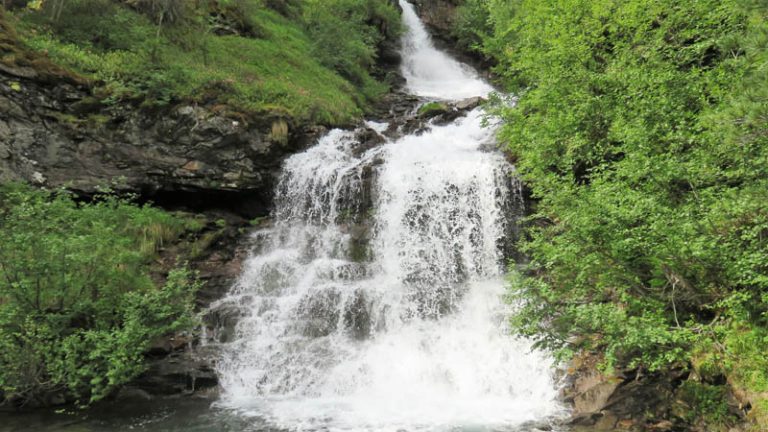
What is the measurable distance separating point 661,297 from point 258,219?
12.4 metres

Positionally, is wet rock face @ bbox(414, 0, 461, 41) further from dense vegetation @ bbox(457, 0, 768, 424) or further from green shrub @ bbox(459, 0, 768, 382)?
dense vegetation @ bbox(457, 0, 768, 424)

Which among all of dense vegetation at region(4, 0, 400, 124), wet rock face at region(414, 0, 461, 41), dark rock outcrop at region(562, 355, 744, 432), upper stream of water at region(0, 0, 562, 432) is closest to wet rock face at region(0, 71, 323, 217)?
dense vegetation at region(4, 0, 400, 124)

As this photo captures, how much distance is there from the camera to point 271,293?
12.4 metres

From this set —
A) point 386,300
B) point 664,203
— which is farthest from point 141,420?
point 664,203

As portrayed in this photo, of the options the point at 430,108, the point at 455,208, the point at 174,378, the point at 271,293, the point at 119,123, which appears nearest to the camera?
the point at 174,378

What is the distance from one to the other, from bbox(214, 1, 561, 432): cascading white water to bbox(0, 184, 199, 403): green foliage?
2.33 meters

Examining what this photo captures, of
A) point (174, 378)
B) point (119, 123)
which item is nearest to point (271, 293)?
point (174, 378)

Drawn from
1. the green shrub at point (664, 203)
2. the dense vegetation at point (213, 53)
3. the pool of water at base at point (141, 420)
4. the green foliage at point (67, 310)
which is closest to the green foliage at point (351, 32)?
the dense vegetation at point (213, 53)

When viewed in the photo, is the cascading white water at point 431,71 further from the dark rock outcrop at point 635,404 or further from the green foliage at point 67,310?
the green foliage at point 67,310

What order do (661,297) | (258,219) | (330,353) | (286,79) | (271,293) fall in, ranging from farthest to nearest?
(286,79), (258,219), (271,293), (330,353), (661,297)

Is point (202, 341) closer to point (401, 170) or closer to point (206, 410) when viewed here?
point (206, 410)

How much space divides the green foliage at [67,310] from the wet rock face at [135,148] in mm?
4434

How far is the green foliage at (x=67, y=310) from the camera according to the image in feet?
26.0

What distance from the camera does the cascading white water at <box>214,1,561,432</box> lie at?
29.9ft
